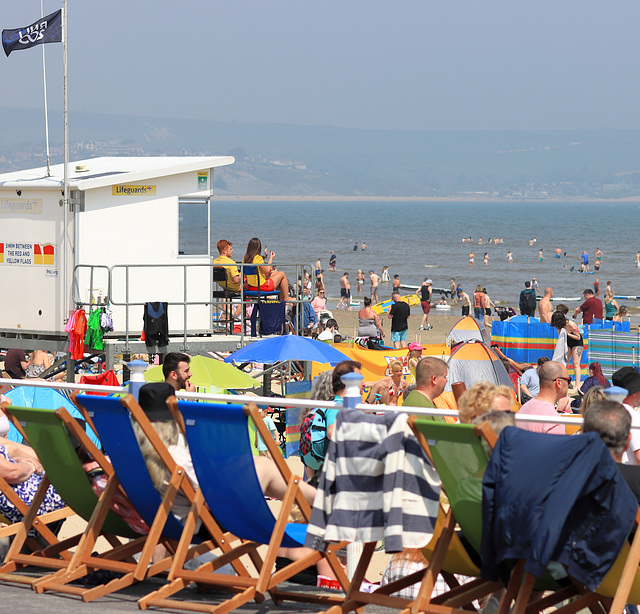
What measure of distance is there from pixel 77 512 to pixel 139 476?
0.57 metres

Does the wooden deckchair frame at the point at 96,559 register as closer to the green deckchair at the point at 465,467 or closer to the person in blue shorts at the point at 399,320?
the green deckchair at the point at 465,467

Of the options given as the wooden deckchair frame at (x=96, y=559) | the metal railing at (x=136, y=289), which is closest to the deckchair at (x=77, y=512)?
the wooden deckchair frame at (x=96, y=559)

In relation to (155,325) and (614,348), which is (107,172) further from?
(614,348)

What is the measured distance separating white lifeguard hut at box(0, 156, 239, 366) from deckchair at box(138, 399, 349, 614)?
7531 mm

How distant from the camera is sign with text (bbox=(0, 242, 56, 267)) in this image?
11.8 m

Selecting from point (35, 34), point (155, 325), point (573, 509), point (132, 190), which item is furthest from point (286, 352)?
point (573, 509)

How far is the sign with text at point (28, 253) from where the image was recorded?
38.8 feet

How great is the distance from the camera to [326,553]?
392 centimetres

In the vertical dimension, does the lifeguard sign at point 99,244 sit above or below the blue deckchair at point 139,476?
above

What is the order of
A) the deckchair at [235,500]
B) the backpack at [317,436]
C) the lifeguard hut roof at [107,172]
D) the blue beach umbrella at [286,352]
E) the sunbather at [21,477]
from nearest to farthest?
the deckchair at [235,500], the sunbather at [21,477], the backpack at [317,436], the blue beach umbrella at [286,352], the lifeguard hut roof at [107,172]

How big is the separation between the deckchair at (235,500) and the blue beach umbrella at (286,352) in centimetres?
594

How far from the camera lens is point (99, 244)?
38.8 feet

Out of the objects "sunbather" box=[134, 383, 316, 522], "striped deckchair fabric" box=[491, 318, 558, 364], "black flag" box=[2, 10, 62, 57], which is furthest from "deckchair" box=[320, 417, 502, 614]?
"striped deckchair fabric" box=[491, 318, 558, 364]

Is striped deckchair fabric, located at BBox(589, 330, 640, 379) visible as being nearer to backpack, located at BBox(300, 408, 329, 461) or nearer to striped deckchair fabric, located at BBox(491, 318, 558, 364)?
striped deckchair fabric, located at BBox(491, 318, 558, 364)
